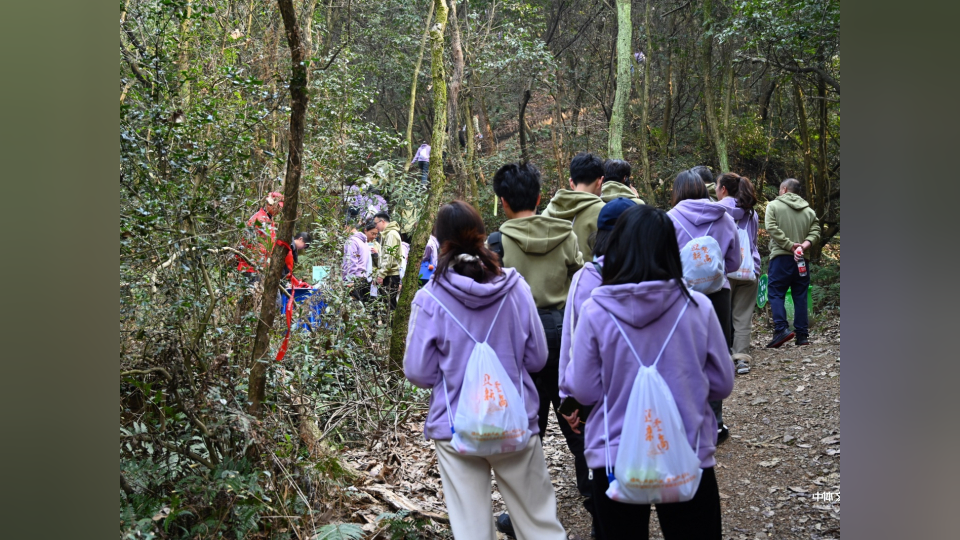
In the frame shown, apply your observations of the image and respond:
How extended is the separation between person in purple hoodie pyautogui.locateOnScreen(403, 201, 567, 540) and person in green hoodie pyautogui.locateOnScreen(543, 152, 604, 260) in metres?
1.64

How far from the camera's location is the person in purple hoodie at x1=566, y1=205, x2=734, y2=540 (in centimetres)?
291

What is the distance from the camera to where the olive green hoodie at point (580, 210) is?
16.7ft

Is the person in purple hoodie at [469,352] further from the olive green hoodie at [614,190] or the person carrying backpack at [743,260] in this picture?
the person carrying backpack at [743,260]

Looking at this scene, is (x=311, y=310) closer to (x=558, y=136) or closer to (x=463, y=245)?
(x=463, y=245)

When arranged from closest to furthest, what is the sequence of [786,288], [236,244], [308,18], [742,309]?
1. [236,244]
2. [308,18]
3. [742,309]
4. [786,288]

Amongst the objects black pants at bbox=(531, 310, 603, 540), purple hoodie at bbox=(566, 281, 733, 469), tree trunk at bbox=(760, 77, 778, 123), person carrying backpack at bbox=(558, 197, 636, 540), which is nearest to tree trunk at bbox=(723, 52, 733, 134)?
tree trunk at bbox=(760, 77, 778, 123)

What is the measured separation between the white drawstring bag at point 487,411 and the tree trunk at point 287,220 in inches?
61.2

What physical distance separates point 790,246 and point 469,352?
654cm

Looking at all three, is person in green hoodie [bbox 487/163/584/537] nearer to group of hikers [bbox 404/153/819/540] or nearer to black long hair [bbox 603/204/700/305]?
group of hikers [bbox 404/153/819/540]

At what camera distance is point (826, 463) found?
222 inches

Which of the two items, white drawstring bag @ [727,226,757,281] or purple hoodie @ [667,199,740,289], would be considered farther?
white drawstring bag @ [727,226,757,281]

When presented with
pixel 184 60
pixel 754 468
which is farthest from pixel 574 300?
pixel 184 60

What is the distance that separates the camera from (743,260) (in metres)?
7.77
